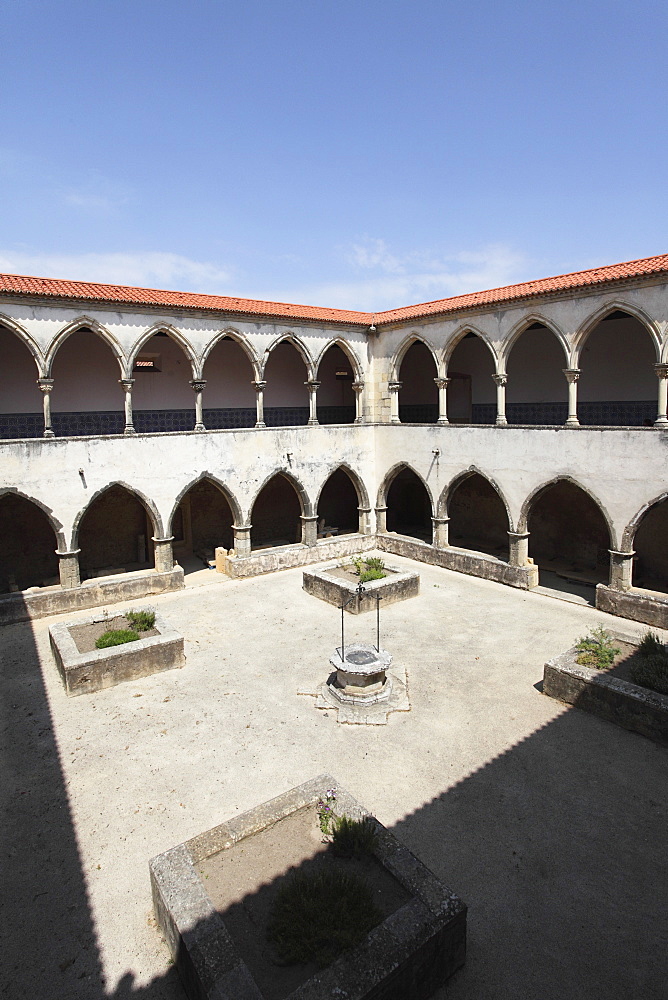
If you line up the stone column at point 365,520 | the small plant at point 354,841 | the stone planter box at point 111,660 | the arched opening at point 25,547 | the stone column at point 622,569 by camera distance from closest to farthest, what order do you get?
the small plant at point 354,841 < the stone planter box at point 111,660 < the stone column at point 622,569 < the arched opening at point 25,547 < the stone column at point 365,520

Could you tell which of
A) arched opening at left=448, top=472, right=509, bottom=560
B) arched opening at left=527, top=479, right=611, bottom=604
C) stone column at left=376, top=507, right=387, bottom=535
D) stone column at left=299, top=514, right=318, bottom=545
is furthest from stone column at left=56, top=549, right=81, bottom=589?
arched opening at left=527, top=479, right=611, bottom=604

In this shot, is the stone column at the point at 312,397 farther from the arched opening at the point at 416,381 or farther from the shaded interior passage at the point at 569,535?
the shaded interior passage at the point at 569,535

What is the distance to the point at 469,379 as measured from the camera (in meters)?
19.3

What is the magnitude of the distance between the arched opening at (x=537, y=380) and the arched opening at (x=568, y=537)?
2.02 meters

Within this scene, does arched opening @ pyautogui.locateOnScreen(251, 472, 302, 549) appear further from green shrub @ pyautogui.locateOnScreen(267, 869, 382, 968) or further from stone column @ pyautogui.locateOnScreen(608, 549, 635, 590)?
green shrub @ pyautogui.locateOnScreen(267, 869, 382, 968)

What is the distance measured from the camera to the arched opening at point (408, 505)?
72.6ft

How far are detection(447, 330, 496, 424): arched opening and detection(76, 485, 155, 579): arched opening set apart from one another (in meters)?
10.1

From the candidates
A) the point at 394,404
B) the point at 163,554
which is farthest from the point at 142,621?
the point at 394,404

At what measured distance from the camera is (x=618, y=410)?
15.0 metres

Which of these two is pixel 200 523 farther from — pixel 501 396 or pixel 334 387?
pixel 501 396

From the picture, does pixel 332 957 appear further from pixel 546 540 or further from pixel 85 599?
pixel 546 540

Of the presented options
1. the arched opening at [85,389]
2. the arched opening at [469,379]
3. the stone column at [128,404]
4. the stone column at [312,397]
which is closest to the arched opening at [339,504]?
the stone column at [312,397]

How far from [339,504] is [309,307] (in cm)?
719

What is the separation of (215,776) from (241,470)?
966 centimetres
